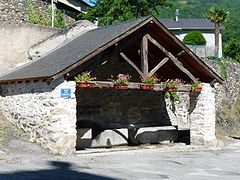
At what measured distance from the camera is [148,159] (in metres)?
11.7

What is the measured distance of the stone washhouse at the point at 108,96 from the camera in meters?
11.9

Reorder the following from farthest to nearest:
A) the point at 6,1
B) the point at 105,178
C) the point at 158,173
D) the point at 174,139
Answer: the point at 6,1
the point at 174,139
the point at 158,173
the point at 105,178

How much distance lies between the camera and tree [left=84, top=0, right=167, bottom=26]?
33.5 metres

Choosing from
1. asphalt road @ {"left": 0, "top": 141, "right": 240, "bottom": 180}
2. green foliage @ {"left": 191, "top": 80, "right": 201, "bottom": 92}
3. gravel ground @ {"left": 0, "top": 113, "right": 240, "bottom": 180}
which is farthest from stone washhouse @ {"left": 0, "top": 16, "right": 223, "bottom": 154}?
asphalt road @ {"left": 0, "top": 141, "right": 240, "bottom": 180}

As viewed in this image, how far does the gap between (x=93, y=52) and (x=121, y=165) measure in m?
3.20

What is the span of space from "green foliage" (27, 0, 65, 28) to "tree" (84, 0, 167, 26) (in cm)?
910

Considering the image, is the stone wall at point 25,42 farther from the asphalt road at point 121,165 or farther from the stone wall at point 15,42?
the asphalt road at point 121,165

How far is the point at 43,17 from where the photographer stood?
2316 cm

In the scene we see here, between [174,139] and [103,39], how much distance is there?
513 cm

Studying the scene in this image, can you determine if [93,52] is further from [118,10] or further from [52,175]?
[118,10]

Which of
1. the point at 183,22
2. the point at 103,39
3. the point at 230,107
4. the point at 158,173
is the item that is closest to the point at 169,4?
the point at 183,22

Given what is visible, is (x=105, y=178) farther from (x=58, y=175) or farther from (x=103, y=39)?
(x=103, y=39)

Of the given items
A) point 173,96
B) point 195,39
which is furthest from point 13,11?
point 195,39

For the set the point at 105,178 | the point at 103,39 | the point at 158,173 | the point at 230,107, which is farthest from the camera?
the point at 230,107
